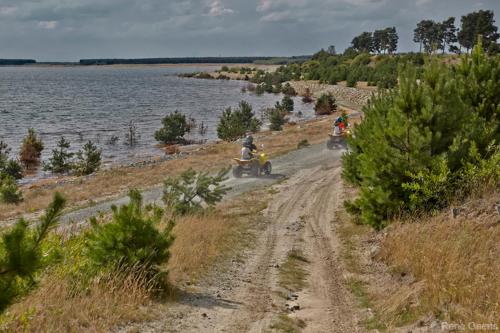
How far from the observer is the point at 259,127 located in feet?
184

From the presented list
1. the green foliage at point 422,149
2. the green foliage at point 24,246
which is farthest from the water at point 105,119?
the green foliage at point 24,246

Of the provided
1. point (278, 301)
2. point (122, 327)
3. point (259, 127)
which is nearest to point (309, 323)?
point (278, 301)

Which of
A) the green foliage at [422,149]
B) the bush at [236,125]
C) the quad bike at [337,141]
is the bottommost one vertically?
the bush at [236,125]

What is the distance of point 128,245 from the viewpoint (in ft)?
27.3

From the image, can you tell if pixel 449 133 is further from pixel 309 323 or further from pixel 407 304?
pixel 309 323

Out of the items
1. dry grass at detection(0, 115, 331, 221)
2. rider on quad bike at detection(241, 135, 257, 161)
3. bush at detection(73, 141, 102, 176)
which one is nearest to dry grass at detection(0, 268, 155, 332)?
dry grass at detection(0, 115, 331, 221)

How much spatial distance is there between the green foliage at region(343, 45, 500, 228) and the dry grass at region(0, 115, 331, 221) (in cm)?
1328

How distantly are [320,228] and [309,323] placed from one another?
25.6ft

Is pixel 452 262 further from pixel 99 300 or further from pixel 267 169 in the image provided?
pixel 267 169

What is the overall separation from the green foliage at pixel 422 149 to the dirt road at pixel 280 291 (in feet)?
6.78

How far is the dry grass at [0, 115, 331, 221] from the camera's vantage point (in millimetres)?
23984

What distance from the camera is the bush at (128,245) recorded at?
8125 mm

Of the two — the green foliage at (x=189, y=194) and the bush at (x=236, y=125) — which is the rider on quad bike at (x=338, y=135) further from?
the bush at (x=236, y=125)

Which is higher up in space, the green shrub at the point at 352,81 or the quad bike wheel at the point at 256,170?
the green shrub at the point at 352,81
